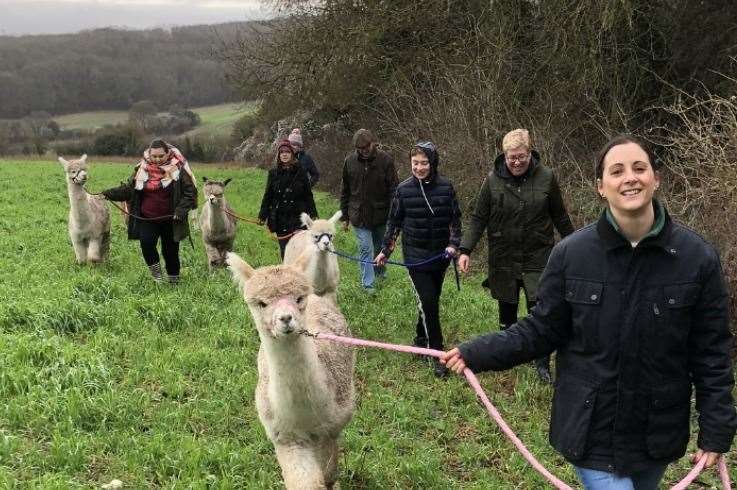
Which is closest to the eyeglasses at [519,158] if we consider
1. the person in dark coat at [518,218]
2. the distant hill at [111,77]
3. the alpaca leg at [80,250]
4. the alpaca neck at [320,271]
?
the person in dark coat at [518,218]

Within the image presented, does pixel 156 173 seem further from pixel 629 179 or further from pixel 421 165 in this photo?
pixel 629 179

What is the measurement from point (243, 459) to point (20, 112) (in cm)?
6592

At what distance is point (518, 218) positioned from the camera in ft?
16.9

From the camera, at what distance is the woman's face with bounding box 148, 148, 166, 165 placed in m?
7.62

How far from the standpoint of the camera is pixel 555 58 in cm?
1131

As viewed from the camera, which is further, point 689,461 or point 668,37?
point 668,37

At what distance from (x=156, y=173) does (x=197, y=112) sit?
52666mm

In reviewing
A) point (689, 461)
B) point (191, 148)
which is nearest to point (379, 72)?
point (689, 461)

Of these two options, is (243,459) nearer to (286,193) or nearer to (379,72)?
(286,193)

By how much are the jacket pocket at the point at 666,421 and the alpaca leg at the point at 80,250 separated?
8644 mm

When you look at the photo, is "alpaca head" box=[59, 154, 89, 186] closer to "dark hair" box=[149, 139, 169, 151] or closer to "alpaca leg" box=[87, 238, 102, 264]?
"alpaca leg" box=[87, 238, 102, 264]

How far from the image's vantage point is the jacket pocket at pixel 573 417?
2.39 meters

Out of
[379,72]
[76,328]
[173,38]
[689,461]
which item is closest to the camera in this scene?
[689,461]

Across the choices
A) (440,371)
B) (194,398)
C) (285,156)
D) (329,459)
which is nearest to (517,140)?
(440,371)
